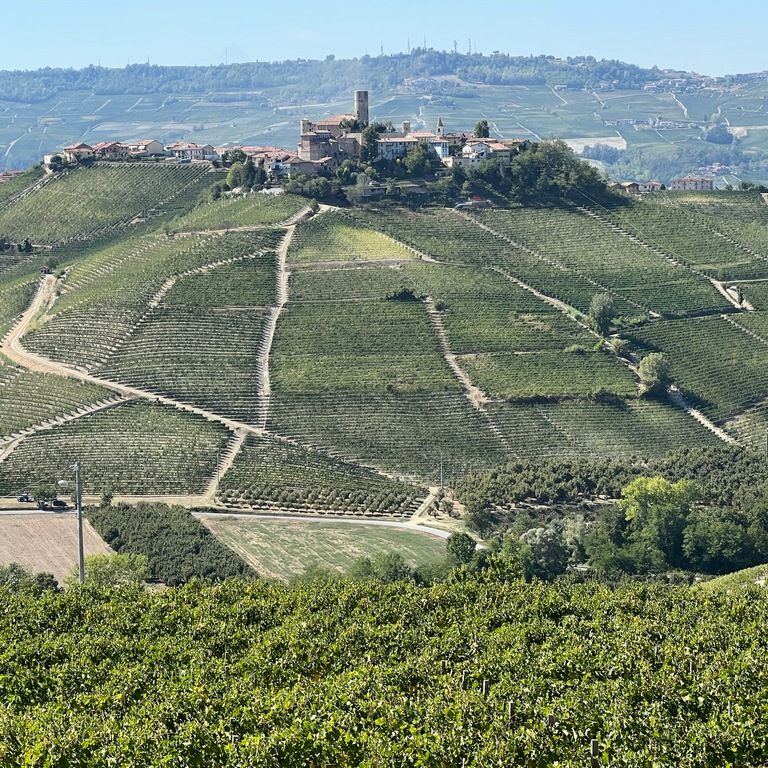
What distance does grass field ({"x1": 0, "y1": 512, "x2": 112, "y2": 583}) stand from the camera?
56562 millimetres

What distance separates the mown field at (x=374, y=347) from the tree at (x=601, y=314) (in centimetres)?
68

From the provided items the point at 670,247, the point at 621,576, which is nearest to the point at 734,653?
the point at 621,576

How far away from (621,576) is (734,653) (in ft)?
73.5

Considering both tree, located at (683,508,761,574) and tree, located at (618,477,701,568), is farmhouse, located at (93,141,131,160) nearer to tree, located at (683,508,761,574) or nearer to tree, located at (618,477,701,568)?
tree, located at (618,477,701,568)

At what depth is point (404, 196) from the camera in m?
105

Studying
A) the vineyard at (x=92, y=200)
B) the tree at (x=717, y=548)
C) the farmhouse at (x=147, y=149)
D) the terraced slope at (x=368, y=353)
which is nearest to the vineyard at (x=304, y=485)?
the terraced slope at (x=368, y=353)

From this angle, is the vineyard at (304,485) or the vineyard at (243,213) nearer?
the vineyard at (304,485)

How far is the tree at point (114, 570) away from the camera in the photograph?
52625 mm

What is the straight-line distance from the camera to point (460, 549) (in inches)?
2232

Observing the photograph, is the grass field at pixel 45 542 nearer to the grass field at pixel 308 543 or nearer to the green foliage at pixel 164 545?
the green foliage at pixel 164 545

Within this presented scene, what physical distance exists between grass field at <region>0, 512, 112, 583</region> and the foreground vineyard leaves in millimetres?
14127

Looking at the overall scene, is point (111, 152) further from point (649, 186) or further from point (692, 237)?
point (692, 237)

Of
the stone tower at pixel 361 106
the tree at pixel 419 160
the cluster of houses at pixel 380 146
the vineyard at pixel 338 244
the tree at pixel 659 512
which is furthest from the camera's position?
the stone tower at pixel 361 106

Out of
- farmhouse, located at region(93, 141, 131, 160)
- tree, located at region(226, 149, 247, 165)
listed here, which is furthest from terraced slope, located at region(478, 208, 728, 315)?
farmhouse, located at region(93, 141, 131, 160)
